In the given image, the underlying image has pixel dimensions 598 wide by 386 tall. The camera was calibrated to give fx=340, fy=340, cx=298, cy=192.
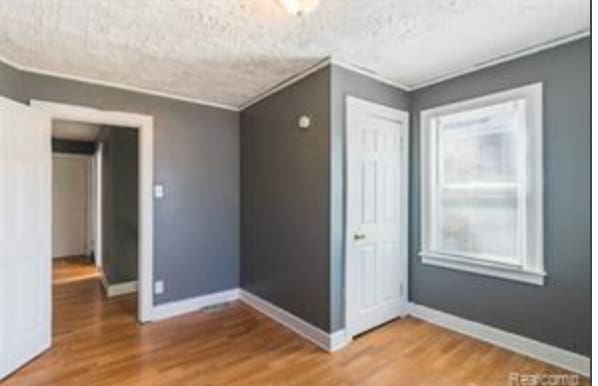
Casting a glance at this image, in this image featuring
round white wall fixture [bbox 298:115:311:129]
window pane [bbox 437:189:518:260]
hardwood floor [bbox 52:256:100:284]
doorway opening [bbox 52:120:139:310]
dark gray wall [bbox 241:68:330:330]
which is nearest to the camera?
window pane [bbox 437:189:518:260]

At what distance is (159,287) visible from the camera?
11.0 feet

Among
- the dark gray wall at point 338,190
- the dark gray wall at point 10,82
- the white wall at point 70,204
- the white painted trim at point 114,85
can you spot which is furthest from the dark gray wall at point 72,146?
the dark gray wall at point 338,190

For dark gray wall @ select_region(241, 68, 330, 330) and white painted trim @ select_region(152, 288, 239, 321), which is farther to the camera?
white painted trim @ select_region(152, 288, 239, 321)

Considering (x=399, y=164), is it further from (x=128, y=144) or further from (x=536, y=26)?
(x=128, y=144)

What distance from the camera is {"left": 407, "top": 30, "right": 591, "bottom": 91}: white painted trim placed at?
7.43 feet

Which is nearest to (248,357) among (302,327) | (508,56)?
(302,327)

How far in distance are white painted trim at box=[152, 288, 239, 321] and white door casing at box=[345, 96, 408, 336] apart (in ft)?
5.28

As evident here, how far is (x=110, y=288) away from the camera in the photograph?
4070 millimetres

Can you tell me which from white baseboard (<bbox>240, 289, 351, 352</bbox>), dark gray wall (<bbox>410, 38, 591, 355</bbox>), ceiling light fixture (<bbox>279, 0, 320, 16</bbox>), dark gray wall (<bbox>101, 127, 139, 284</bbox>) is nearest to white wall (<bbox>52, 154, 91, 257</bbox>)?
dark gray wall (<bbox>101, 127, 139, 284</bbox>)

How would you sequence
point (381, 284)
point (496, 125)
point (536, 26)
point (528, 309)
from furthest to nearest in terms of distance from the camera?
1. point (381, 284)
2. point (496, 125)
3. point (528, 309)
4. point (536, 26)

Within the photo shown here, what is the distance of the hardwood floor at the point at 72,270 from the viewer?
16.0 feet

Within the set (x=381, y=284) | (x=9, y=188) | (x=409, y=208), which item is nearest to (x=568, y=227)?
(x=409, y=208)

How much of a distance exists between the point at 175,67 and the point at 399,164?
214 centimetres

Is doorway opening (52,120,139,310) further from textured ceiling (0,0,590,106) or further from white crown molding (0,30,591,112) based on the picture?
textured ceiling (0,0,590,106)
